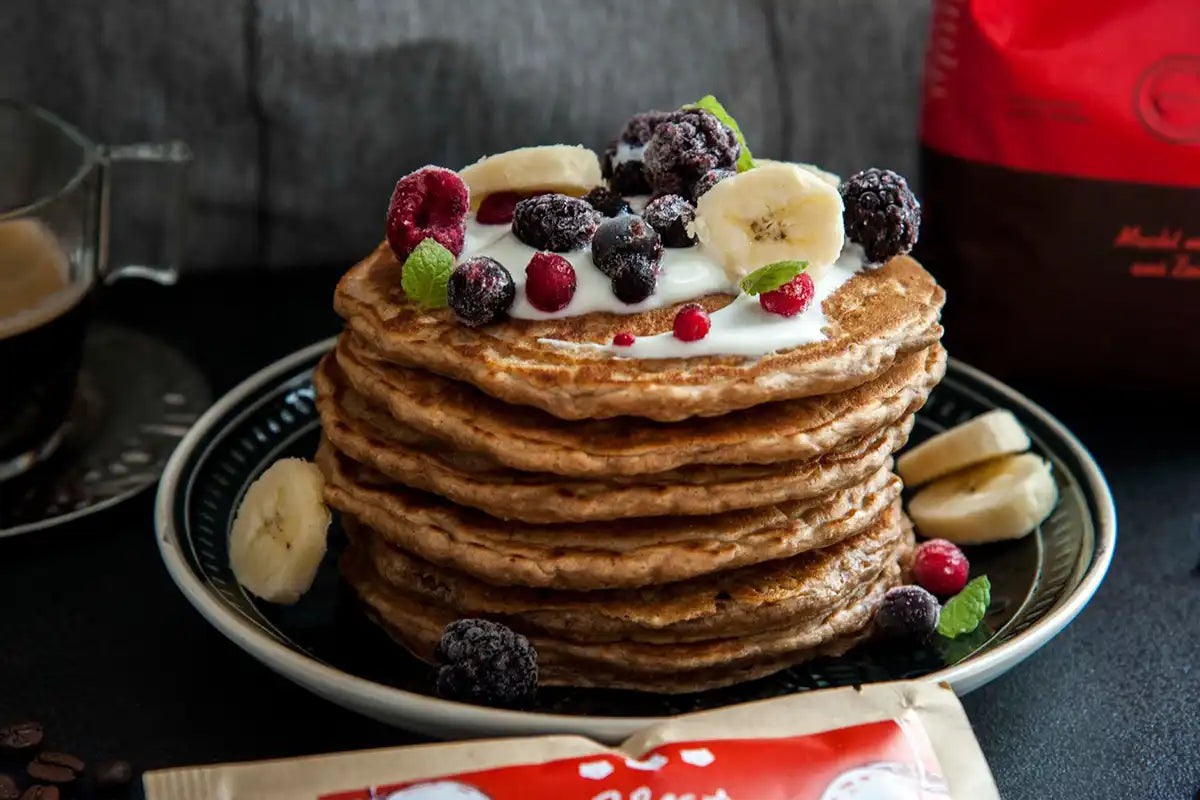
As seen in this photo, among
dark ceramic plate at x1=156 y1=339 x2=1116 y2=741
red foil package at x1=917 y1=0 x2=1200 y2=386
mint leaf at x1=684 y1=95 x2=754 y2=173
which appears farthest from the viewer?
red foil package at x1=917 y1=0 x2=1200 y2=386

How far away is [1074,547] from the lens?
1550 millimetres

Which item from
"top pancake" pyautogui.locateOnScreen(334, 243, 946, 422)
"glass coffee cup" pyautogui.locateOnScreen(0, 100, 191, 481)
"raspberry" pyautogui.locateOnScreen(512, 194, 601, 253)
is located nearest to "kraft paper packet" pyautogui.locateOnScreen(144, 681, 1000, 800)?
"top pancake" pyautogui.locateOnScreen(334, 243, 946, 422)

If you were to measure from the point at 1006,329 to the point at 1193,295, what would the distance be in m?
0.28

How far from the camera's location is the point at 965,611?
1443 millimetres

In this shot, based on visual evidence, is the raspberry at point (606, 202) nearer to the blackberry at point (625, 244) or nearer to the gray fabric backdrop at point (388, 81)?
the blackberry at point (625, 244)

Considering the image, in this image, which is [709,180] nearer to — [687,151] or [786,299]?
[687,151]

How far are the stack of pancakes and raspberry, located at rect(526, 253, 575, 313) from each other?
0.02m

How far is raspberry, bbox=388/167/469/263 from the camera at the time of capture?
1.43 meters

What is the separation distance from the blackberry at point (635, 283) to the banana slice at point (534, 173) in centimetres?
20

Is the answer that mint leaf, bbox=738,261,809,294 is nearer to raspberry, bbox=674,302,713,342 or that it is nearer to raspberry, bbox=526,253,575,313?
raspberry, bbox=674,302,713,342

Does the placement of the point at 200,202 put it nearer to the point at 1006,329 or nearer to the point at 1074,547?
the point at 1006,329

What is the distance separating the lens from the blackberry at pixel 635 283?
136 cm

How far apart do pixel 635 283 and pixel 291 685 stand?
1.87 feet

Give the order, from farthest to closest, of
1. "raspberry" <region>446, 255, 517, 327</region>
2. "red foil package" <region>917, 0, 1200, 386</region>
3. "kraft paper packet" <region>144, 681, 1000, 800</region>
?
"red foil package" <region>917, 0, 1200, 386</region> < "raspberry" <region>446, 255, 517, 327</region> < "kraft paper packet" <region>144, 681, 1000, 800</region>
